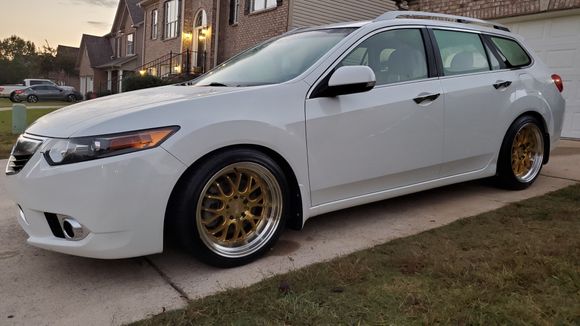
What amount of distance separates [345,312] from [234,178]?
3.74 ft

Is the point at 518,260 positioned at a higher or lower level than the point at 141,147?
lower

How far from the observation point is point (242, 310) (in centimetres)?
248

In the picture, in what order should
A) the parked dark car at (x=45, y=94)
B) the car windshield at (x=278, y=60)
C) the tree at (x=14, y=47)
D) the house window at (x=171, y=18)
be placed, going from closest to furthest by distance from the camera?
the car windshield at (x=278, y=60)
the house window at (x=171, y=18)
the parked dark car at (x=45, y=94)
the tree at (x=14, y=47)

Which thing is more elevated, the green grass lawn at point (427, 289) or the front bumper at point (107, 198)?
the front bumper at point (107, 198)

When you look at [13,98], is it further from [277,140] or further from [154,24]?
[277,140]

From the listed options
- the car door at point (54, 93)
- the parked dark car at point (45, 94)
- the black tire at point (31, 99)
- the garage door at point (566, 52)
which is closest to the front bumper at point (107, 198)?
the garage door at point (566, 52)

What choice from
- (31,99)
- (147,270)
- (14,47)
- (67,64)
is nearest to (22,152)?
(147,270)

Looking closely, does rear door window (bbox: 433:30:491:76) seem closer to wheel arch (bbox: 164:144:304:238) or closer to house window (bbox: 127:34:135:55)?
wheel arch (bbox: 164:144:304:238)

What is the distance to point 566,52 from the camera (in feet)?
A: 27.8

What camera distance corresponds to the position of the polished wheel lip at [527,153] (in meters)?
4.87

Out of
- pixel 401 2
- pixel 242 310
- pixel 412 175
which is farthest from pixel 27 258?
pixel 401 2

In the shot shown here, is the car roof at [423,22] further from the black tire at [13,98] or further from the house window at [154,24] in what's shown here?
the black tire at [13,98]

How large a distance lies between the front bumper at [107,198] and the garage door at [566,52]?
26.6 feet

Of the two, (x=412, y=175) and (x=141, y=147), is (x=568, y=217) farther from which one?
(x=141, y=147)
